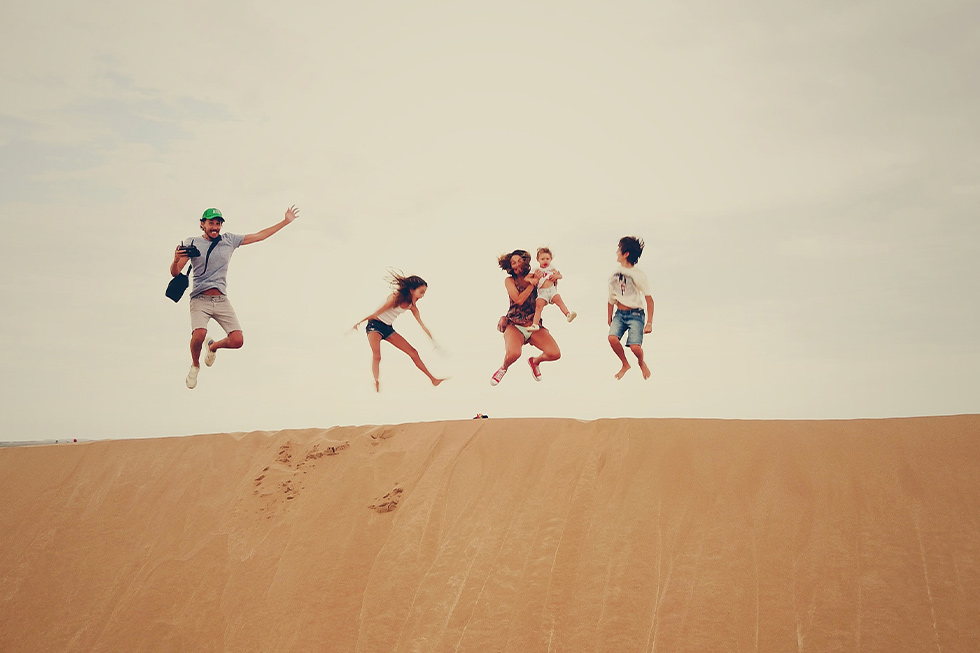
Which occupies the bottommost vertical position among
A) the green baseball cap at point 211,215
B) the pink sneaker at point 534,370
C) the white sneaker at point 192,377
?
the white sneaker at point 192,377

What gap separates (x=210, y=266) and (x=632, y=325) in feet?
21.5

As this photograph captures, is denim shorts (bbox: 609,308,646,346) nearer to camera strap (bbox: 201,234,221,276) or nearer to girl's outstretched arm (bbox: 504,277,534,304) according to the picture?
girl's outstretched arm (bbox: 504,277,534,304)

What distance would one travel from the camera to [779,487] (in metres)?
7.47

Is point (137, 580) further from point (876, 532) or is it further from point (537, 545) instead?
point (876, 532)

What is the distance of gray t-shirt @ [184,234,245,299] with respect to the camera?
10125 millimetres

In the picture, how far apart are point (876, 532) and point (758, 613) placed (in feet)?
5.35

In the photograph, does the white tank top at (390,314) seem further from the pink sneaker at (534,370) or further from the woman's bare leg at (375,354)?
the pink sneaker at (534,370)

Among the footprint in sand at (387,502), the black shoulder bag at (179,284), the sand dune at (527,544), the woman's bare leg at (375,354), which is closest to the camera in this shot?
the sand dune at (527,544)

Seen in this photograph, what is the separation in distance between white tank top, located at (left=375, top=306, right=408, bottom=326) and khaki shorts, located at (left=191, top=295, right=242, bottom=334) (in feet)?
7.13

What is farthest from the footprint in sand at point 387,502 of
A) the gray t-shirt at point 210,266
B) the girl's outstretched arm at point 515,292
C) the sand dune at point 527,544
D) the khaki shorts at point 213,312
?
the gray t-shirt at point 210,266

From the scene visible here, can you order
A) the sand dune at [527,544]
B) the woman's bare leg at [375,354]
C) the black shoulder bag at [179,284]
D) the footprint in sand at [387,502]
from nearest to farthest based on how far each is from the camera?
the sand dune at [527,544] → the footprint in sand at [387,502] → the black shoulder bag at [179,284] → the woman's bare leg at [375,354]

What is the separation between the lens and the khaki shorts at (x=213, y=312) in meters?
10.1

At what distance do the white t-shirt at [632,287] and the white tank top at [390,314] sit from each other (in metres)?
3.44

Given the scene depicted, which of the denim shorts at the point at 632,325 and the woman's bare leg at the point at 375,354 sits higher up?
the denim shorts at the point at 632,325
